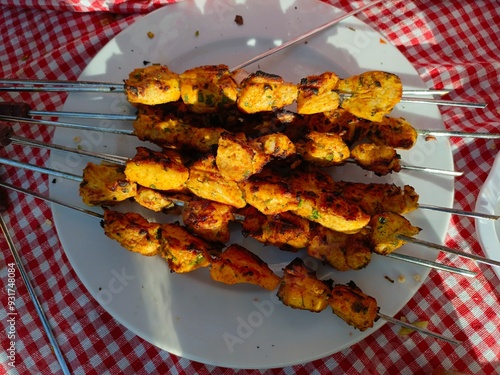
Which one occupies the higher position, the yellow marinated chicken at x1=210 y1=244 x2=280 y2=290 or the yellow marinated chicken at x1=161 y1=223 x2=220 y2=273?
the yellow marinated chicken at x1=161 y1=223 x2=220 y2=273

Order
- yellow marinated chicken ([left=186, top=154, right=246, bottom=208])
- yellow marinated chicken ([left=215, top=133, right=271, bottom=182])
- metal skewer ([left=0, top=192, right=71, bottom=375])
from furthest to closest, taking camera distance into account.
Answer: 1. metal skewer ([left=0, top=192, right=71, bottom=375])
2. yellow marinated chicken ([left=186, top=154, right=246, bottom=208])
3. yellow marinated chicken ([left=215, top=133, right=271, bottom=182])

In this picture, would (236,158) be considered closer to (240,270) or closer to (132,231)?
(240,270)

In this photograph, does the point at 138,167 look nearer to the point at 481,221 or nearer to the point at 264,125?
the point at 264,125

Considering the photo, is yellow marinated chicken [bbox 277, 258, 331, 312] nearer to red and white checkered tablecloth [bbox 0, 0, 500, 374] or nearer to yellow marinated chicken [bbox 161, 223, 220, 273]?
yellow marinated chicken [bbox 161, 223, 220, 273]

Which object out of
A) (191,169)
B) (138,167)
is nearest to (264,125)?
(191,169)

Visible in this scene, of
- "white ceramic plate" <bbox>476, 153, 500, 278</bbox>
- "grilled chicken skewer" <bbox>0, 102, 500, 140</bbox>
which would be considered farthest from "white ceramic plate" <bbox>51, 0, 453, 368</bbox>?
"white ceramic plate" <bbox>476, 153, 500, 278</bbox>

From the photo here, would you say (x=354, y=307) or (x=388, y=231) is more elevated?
(x=388, y=231)

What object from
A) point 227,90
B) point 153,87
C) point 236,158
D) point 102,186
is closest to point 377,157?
point 236,158
